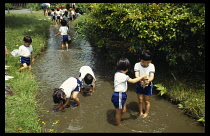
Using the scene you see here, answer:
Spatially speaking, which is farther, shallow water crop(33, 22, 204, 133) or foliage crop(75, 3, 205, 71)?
foliage crop(75, 3, 205, 71)

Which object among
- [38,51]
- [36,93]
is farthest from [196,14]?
[38,51]

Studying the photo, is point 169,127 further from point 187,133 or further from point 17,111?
point 17,111

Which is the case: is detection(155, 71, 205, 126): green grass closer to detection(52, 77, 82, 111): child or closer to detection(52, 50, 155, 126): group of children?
detection(52, 50, 155, 126): group of children

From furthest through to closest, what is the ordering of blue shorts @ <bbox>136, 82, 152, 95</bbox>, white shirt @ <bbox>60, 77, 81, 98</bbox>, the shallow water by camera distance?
white shirt @ <bbox>60, 77, 81, 98</bbox>, blue shorts @ <bbox>136, 82, 152, 95</bbox>, the shallow water

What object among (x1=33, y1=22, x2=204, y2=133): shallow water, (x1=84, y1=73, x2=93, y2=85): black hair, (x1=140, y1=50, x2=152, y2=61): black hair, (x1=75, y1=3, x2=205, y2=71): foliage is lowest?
(x1=33, y1=22, x2=204, y2=133): shallow water

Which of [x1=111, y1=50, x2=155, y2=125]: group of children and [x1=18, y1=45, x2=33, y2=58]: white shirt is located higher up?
[x1=18, y1=45, x2=33, y2=58]: white shirt

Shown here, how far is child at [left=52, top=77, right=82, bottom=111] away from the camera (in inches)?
177

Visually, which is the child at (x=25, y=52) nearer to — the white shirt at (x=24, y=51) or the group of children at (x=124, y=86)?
the white shirt at (x=24, y=51)

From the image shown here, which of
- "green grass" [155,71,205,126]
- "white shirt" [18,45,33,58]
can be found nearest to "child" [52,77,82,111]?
"green grass" [155,71,205,126]

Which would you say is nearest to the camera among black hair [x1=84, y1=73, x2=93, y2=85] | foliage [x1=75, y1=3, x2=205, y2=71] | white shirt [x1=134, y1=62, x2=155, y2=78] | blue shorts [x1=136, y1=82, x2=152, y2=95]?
white shirt [x1=134, y1=62, x2=155, y2=78]

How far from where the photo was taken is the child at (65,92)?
14.8 feet

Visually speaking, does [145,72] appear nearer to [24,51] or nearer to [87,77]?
[87,77]

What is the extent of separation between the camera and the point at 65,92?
4.68m

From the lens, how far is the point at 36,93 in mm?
5609
